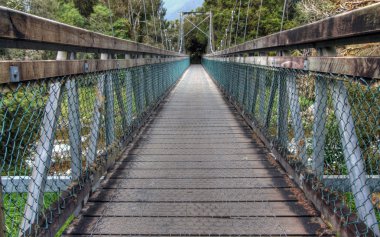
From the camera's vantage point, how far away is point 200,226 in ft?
5.56

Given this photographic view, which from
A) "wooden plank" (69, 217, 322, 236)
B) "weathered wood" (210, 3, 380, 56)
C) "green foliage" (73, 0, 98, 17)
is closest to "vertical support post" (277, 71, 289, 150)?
"weathered wood" (210, 3, 380, 56)

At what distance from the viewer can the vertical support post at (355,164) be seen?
4.74 feet

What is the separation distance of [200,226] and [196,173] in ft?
2.31

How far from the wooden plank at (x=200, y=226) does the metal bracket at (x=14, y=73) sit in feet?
2.48

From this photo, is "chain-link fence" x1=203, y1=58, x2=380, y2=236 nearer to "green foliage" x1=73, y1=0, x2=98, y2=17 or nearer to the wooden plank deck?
the wooden plank deck

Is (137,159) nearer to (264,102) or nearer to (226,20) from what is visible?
(264,102)

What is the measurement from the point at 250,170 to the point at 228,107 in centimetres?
289

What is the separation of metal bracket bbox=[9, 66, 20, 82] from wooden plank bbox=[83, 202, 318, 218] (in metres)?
0.85

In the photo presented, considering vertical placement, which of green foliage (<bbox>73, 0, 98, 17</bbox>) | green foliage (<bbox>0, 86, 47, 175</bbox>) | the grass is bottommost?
the grass

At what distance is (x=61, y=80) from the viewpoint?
1525mm

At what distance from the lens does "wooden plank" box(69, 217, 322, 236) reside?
1.64 meters

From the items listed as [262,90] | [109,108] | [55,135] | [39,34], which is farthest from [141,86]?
[39,34]

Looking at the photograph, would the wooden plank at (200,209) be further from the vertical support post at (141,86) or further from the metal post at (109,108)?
the vertical support post at (141,86)

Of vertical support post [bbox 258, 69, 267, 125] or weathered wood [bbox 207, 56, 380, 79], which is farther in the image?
vertical support post [bbox 258, 69, 267, 125]
